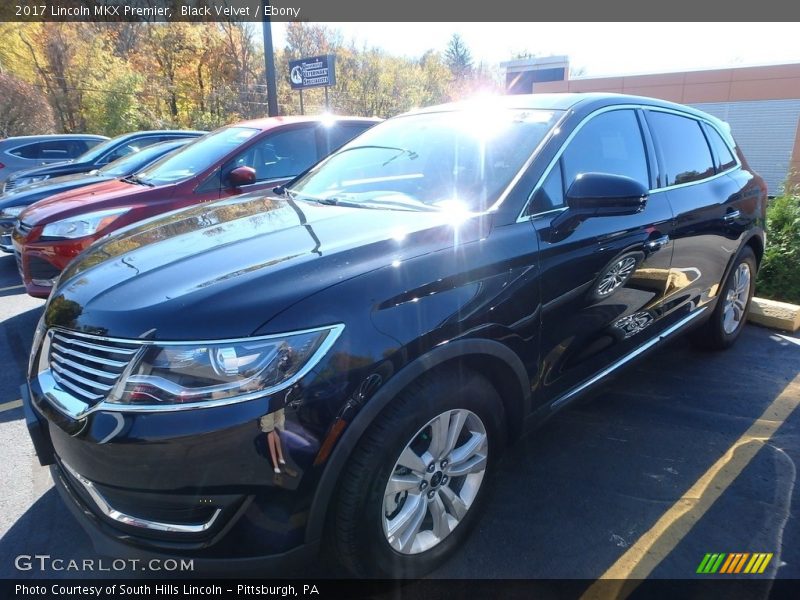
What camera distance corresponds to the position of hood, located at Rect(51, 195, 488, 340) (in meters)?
1.66

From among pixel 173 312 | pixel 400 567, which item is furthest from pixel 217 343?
pixel 400 567

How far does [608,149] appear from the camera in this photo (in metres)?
2.90

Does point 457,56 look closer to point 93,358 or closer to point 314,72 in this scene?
point 314,72

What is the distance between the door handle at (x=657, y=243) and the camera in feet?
9.44

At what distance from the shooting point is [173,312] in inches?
65.6

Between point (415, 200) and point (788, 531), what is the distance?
7.31 ft

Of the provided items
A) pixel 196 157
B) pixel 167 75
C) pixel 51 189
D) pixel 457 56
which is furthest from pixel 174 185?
pixel 457 56

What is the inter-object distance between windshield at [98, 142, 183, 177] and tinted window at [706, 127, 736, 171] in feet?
18.0

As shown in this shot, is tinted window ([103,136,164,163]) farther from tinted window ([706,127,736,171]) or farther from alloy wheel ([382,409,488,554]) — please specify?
alloy wheel ([382,409,488,554])

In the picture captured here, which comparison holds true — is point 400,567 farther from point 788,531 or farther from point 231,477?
point 788,531

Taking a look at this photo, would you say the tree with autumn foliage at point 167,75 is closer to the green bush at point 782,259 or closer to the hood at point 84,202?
the hood at point 84,202

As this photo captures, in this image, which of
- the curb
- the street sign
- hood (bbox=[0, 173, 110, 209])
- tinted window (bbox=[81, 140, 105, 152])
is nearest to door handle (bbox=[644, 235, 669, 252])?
the curb

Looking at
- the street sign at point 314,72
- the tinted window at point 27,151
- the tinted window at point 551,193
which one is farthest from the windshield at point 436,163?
the street sign at point 314,72

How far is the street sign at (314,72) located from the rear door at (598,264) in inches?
606
